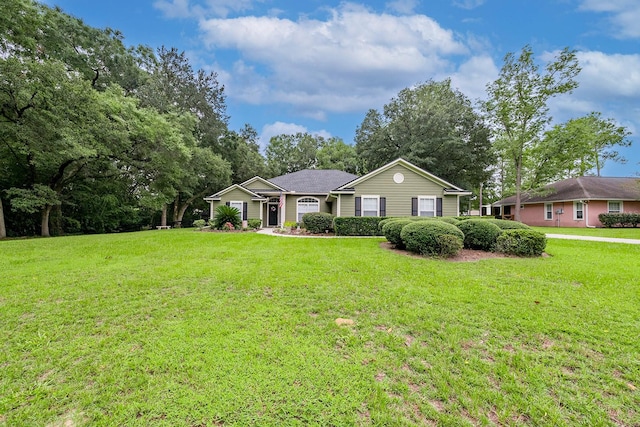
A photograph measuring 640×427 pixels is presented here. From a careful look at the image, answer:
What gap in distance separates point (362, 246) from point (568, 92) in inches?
993

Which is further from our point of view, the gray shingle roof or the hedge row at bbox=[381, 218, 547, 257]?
the gray shingle roof

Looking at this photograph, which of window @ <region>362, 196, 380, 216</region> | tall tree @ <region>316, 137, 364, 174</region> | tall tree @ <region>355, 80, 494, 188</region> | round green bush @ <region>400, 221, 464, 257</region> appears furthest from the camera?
tall tree @ <region>316, 137, 364, 174</region>

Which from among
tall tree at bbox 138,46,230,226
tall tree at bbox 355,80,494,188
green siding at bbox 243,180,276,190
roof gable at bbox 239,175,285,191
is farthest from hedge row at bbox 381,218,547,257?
tall tree at bbox 138,46,230,226

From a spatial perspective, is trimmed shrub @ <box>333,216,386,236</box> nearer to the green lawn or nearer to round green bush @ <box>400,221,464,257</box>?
round green bush @ <box>400,221,464,257</box>

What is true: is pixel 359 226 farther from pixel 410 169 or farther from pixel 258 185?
pixel 258 185

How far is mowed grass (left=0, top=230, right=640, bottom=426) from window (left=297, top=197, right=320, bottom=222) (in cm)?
1421

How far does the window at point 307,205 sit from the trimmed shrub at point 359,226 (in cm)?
654

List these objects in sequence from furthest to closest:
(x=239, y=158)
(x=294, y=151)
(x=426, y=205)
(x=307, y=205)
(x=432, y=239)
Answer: (x=294, y=151), (x=239, y=158), (x=307, y=205), (x=426, y=205), (x=432, y=239)

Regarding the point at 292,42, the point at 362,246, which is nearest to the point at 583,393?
the point at 362,246

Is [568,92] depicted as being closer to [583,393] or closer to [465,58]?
[465,58]

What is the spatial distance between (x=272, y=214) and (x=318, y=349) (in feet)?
62.7

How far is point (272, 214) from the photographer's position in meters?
21.6

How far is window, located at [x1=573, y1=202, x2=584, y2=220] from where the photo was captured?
22.0m

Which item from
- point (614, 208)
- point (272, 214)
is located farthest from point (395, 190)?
point (614, 208)
